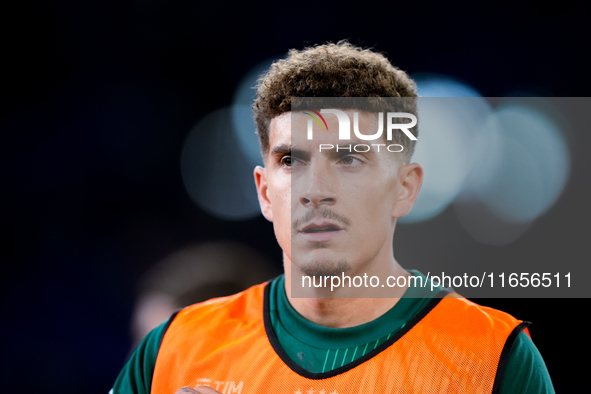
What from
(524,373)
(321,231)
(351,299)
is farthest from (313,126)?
(524,373)

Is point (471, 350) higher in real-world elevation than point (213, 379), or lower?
higher

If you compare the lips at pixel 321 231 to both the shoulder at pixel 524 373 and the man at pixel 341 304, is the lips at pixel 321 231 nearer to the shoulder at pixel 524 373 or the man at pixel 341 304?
the man at pixel 341 304

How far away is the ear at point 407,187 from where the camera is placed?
1437 millimetres

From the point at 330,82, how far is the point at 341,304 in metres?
0.80

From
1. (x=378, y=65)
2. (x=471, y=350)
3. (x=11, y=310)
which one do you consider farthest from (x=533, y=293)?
(x=11, y=310)

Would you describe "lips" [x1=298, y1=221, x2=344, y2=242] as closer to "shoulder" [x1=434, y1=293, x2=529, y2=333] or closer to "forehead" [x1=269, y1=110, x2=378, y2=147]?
"forehead" [x1=269, y1=110, x2=378, y2=147]

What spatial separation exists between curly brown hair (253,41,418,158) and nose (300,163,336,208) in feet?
0.81

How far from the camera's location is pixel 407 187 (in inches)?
57.7

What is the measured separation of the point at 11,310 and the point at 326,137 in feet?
8.10

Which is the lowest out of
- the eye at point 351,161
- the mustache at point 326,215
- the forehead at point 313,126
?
the mustache at point 326,215

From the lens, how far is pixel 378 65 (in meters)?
1.51

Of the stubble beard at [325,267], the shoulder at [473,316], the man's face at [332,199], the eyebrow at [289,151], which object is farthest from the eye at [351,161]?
the shoulder at [473,316]

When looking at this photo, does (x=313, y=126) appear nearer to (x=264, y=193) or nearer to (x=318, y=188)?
(x=318, y=188)

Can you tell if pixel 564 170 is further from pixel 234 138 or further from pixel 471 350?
pixel 234 138
